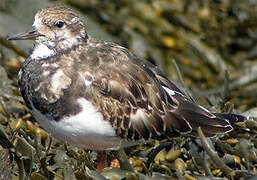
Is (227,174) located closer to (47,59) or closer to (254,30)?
(47,59)

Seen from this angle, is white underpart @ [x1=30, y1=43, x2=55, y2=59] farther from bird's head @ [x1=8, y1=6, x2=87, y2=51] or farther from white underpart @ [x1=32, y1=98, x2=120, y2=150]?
white underpart @ [x1=32, y1=98, x2=120, y2=150]

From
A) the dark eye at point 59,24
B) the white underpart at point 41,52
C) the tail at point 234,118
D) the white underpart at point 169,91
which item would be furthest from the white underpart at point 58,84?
the tail at point 234,118

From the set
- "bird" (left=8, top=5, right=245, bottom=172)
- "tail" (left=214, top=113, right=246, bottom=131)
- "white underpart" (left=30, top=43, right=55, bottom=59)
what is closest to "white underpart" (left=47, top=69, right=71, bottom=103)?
"bird" (left=8, top=5, right=245, bottom=172)

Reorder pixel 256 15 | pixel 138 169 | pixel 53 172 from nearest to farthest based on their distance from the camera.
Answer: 1. pixel 53 172
2. pixel 138 169
3. pixel 256 15

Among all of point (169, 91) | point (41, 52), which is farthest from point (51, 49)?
point (169, 91)

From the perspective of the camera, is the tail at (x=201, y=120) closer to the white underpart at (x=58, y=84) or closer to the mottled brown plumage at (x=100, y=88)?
the mottled brown plumage at (x=100, y=88)

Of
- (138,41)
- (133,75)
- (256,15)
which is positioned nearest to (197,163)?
(133,75)

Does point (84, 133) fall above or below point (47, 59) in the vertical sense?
below
